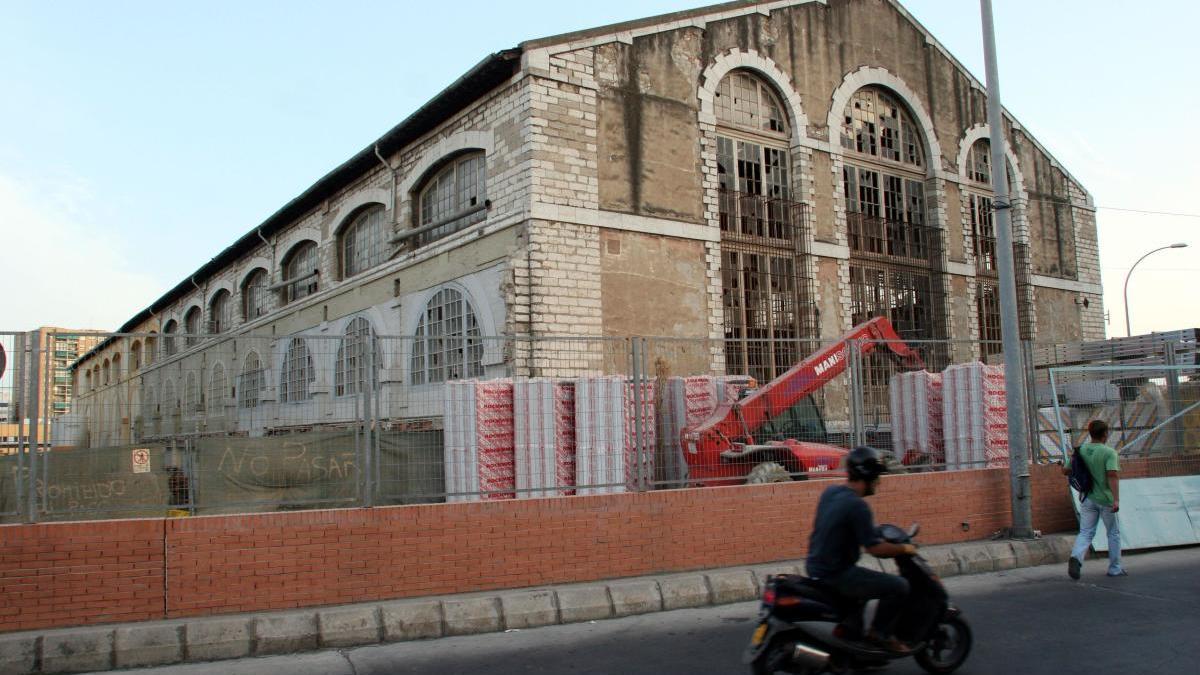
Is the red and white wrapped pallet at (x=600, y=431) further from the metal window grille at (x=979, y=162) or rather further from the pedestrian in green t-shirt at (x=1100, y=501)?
the metal window grille at (x=979, y=162)

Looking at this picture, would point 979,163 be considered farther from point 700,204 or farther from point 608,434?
point 608,434

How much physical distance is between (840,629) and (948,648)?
1.01 m

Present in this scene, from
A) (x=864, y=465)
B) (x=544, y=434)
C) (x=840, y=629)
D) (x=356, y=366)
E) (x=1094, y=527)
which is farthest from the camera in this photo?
(x=544, y=434)

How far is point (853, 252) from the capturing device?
2200cm

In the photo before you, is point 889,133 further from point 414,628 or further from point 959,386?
point 414,628

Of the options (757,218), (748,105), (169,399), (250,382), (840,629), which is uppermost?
(748,105)

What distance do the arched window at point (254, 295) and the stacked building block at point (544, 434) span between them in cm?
2256

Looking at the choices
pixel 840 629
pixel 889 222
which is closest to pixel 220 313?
pixel 889 222

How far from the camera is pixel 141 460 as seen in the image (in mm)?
8469

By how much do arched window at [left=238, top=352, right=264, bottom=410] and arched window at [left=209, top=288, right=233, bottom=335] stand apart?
2626cm

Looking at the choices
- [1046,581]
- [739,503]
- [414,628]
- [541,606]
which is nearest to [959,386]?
[1046,581]

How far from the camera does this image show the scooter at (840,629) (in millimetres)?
5402

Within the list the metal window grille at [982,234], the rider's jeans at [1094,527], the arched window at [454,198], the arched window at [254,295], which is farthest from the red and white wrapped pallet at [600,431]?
the arched window at [254,295]

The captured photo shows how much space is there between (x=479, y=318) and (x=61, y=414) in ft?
33.9
